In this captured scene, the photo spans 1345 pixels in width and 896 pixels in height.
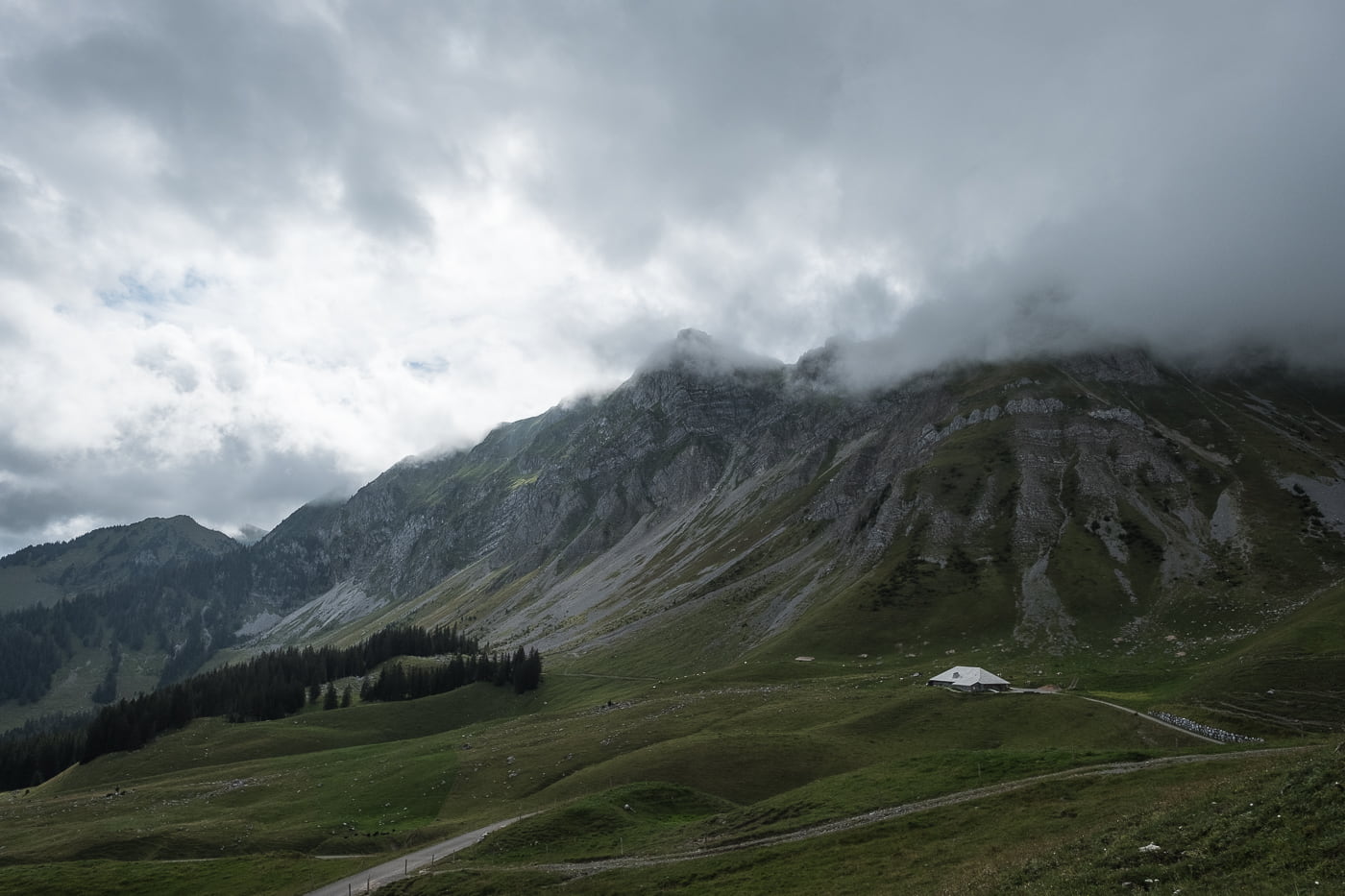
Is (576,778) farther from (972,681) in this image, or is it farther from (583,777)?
(972,681)

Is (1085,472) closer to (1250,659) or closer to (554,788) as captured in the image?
(1250,659)

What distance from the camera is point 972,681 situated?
300 ft

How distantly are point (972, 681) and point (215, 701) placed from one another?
555 feet

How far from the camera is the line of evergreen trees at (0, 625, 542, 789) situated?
138m

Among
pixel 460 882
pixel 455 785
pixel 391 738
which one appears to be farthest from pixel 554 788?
pixel 391 738

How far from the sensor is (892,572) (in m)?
174

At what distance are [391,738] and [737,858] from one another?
12046cm

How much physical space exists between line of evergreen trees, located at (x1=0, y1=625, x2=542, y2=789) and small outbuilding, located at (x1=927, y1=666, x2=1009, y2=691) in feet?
344

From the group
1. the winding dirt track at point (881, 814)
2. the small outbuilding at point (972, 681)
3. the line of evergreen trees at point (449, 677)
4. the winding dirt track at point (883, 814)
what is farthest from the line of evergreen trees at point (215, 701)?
the winding dirt track at point (883, 814)

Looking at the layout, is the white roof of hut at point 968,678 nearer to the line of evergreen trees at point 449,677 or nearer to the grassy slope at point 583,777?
the grassy slope at point 583,777

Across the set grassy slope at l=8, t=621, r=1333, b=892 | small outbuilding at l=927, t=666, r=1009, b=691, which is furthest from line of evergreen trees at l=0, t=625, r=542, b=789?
small outbuilding at l=927, t=666, r=1009, b=691

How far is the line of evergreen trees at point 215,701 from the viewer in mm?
137750

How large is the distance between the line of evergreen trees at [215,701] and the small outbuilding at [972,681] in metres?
105

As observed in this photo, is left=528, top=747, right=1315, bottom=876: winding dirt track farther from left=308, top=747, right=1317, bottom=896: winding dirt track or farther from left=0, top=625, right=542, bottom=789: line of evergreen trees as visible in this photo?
left=0, top=625, right=542, bottom=789: line of evergreen trees
